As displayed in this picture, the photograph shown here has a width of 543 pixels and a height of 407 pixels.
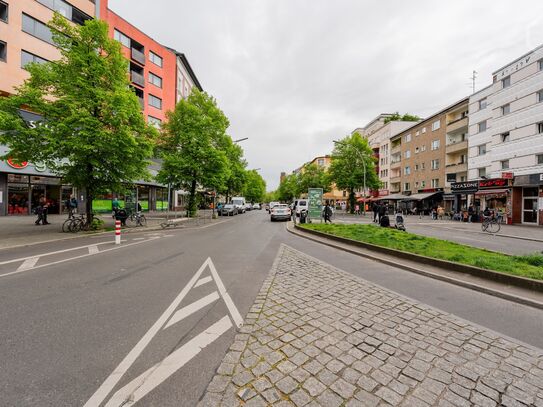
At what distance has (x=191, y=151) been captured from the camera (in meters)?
25.1

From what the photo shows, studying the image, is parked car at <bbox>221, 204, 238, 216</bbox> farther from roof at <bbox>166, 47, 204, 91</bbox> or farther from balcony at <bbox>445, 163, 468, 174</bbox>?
balcony at <bbox>445, 163, 468, 174</bbox>

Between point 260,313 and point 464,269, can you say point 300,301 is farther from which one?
point 464,269

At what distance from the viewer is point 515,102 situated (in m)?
24.9

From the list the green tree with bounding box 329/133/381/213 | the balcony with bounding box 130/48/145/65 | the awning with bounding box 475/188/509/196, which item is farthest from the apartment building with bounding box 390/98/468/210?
the balcony with bounding box 130/48/145/65

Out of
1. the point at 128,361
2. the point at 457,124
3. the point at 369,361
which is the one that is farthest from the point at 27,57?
the point at 457,124

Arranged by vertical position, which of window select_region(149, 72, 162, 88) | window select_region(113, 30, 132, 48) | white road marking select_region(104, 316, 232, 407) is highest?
window select_region(113, 30, 132, 48)

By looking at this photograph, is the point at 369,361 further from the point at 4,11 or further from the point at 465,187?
the point at 465,187

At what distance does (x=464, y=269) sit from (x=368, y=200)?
176 ft

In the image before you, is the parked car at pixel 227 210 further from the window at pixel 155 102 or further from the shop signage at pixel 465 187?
the shop signage at pixel 465 187

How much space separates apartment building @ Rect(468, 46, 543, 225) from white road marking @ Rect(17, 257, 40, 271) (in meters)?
31.7

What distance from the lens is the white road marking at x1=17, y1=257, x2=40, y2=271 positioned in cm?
666

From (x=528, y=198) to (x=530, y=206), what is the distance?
2.37ft

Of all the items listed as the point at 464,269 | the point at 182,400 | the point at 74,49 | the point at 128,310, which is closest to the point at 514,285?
the point at 464,269

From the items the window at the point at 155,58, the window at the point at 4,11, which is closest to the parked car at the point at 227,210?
the window at the point at 155,58
